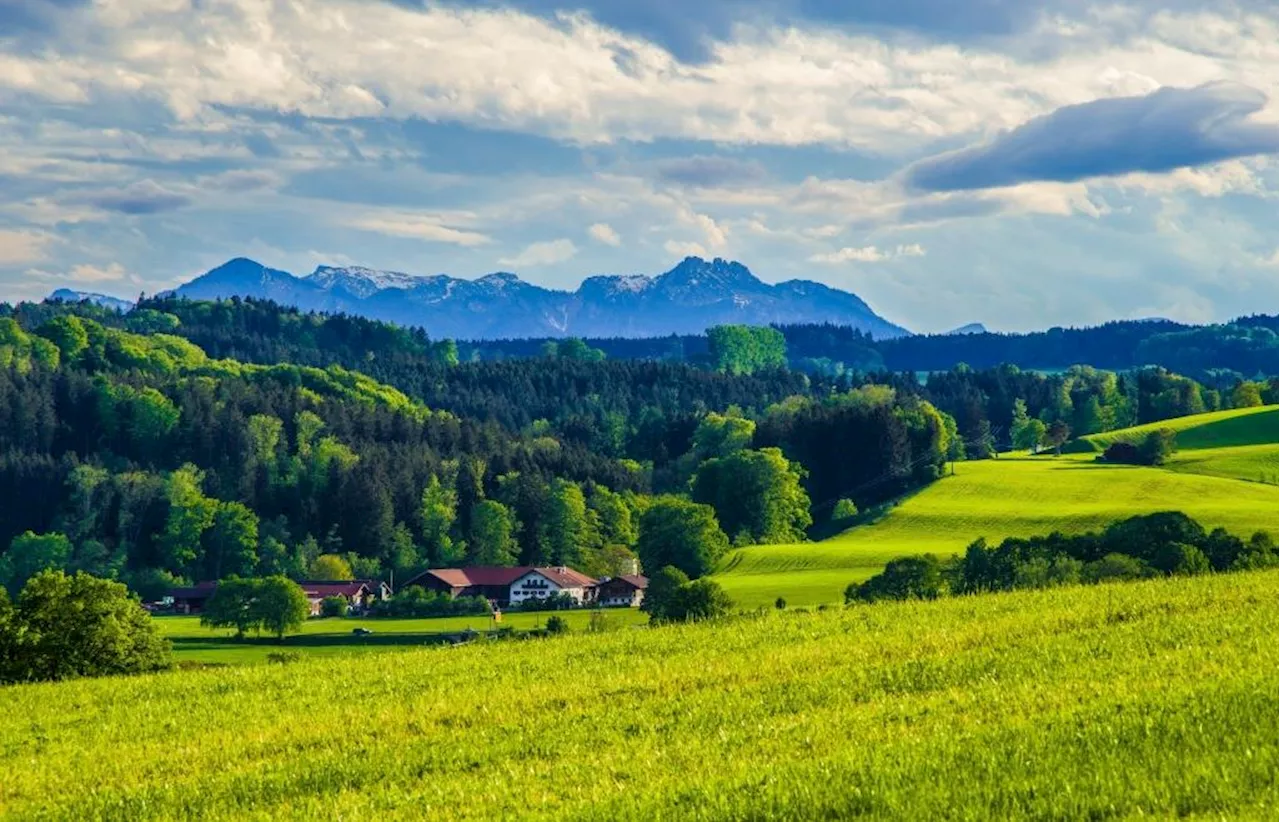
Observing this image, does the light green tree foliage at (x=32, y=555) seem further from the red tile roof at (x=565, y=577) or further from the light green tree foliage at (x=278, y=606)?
the light green tree foliage at (x=278, y=606)

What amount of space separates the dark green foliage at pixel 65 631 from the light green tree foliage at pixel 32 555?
14125 cm

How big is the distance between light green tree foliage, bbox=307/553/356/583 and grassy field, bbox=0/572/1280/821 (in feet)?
472

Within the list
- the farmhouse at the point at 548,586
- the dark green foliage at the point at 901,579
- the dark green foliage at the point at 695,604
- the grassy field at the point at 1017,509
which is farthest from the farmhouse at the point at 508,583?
the dark green foliage at the point at 695,604

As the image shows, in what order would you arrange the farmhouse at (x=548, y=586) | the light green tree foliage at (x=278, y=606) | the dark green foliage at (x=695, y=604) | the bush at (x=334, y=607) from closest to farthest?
the dark green foliage at (x=695, y=604)
the light green tree foliage at (x=278, y=606)
the bush at (x=334, y=607)
the farmhouse at (x=548, y=586)

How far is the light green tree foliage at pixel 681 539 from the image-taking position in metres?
147

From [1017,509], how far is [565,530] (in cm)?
6061

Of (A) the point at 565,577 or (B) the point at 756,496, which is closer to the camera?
(A) the point at 565,577

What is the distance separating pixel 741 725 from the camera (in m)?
25.1

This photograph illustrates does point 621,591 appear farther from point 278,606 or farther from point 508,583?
point 278,606

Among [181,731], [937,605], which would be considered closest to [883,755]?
[181,731]

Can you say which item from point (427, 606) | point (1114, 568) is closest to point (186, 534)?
point (427, 606)

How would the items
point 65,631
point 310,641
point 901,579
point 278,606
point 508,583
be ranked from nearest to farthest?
point 65,631 → point 901,579 → point 310,641 → point 278,606 → point 508,583

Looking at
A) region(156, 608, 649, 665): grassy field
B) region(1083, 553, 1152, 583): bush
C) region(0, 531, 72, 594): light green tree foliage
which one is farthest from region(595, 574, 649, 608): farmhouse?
region(1083, 553, 1152, 583): bush

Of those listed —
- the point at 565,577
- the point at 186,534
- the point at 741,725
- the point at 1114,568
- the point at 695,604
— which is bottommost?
the point at 565,577
